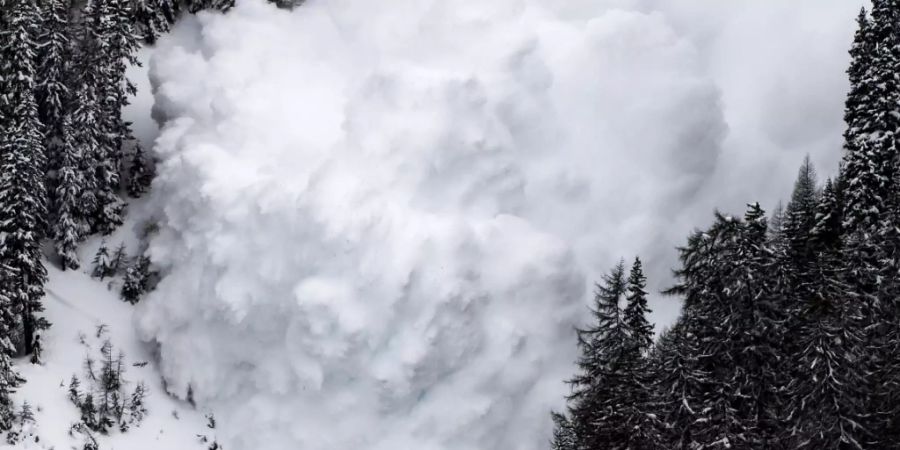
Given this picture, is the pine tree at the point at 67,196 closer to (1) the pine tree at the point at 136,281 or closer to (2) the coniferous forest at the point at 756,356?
(1) the pine tree at the point at 136,281

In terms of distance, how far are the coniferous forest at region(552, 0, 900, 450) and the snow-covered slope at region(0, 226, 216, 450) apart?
16.1 meters

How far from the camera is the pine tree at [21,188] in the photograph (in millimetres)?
38031

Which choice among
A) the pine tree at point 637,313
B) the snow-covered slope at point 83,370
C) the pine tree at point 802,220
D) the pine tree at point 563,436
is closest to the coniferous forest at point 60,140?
the snow-covered slope at point 83,370

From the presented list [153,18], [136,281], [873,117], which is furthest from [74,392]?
[873,117]

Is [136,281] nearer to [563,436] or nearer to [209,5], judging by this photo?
[209,5]

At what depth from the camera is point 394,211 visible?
1529 inches

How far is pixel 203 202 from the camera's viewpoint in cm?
4081

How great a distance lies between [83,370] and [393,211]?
13519 millimetres

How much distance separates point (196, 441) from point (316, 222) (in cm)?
967

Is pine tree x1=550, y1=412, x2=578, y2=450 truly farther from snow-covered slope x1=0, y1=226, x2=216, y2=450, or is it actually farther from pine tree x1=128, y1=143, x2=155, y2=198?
pine tree x1=128, y1=143, x2=155, y2=198

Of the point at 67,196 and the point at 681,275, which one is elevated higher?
the point at 67,196

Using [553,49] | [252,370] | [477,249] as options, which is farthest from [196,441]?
[553,49]

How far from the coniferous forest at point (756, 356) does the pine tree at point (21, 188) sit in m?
20.8

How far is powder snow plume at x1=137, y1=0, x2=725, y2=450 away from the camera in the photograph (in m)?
37.9
